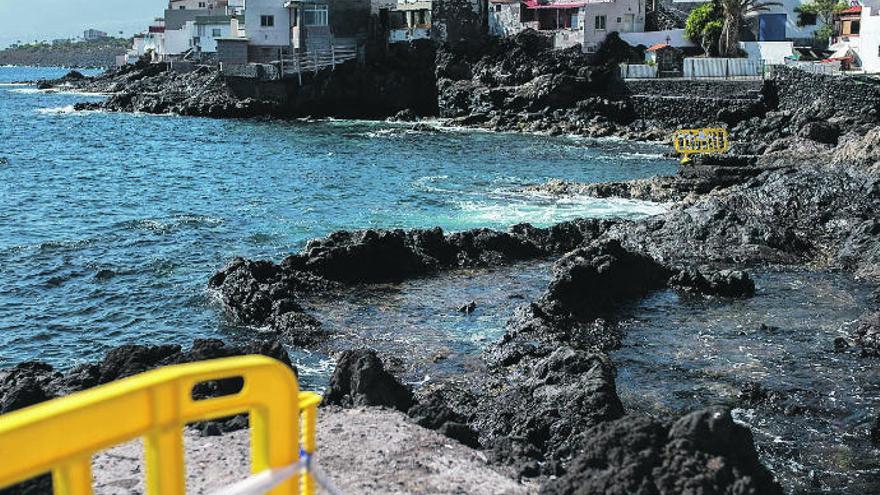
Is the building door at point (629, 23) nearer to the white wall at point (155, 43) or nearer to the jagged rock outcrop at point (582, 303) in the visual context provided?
the jagged rock outcrop at point (582, 303)

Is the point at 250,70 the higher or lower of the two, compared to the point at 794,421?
higher

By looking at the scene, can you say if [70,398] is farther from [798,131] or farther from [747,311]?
[798,131]

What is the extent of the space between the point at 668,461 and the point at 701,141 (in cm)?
3908

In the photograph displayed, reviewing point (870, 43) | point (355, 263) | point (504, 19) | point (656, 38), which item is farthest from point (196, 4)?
point (355, 263)

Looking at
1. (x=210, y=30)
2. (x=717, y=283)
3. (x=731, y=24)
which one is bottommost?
(x=717, y=283)

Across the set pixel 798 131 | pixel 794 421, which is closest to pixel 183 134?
pixel 798 131

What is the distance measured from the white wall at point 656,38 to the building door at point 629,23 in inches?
40.4

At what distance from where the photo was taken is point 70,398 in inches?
199

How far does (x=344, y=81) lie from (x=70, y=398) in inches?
3046

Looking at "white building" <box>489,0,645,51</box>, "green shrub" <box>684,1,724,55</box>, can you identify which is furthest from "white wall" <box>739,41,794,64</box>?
"white building" <box>489,0,645,51</box>

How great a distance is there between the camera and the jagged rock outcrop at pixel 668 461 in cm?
1046

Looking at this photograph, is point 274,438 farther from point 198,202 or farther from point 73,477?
point 198,202

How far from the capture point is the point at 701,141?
4766 cm

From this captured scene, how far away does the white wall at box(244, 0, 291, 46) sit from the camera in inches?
3314
